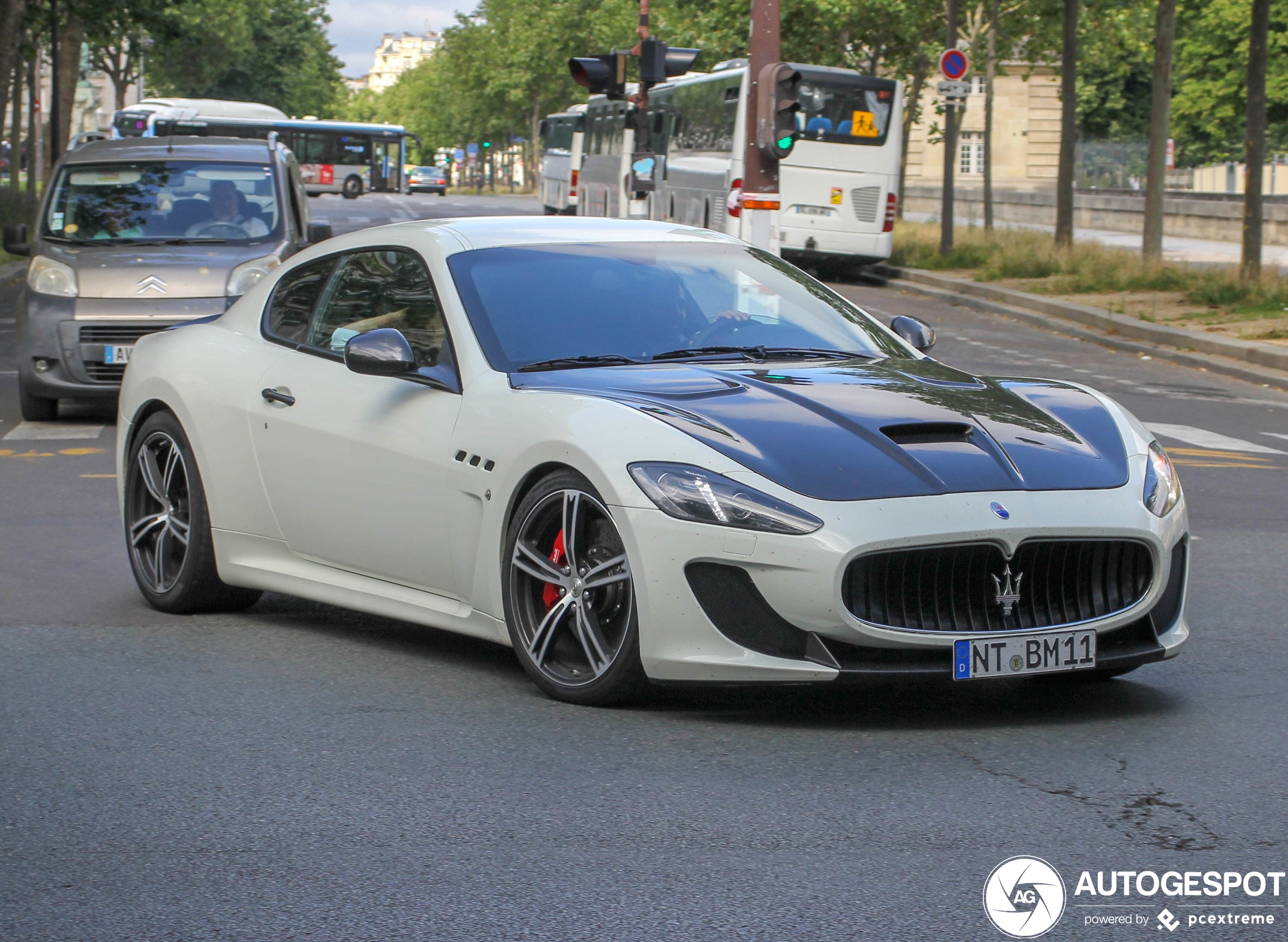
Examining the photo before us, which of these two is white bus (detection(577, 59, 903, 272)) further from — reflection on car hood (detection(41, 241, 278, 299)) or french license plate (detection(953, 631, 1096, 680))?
french license plate (detection(953, 631, 1096, 680))

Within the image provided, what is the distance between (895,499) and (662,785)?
99 cm

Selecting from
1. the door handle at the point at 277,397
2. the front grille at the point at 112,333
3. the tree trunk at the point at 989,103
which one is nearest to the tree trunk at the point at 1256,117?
the tree trunk at the point at 989,103

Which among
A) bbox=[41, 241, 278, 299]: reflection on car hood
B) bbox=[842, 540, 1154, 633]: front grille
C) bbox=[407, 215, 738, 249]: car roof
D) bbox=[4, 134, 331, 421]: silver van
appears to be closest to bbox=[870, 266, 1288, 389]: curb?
bbox=[4, 134, 331, 421]: silver van

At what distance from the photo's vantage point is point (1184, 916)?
3574mm

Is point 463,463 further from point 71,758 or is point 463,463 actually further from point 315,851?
point 315,851

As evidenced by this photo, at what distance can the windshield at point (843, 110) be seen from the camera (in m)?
32.4

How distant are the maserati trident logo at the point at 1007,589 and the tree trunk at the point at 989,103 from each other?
2955 centimetres

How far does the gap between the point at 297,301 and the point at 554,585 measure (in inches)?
80.1

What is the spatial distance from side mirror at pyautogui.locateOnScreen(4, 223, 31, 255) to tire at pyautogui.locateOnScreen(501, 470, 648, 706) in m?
8.83

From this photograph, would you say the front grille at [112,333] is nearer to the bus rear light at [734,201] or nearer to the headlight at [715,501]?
the headlight at [715,501]

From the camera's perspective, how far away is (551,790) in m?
4.43

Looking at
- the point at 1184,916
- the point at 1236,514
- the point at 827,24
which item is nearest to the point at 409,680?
the point at 1184,916

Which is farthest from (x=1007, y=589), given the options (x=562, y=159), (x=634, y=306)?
(x=562, y=159)

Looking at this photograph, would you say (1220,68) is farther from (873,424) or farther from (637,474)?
(637,474)
